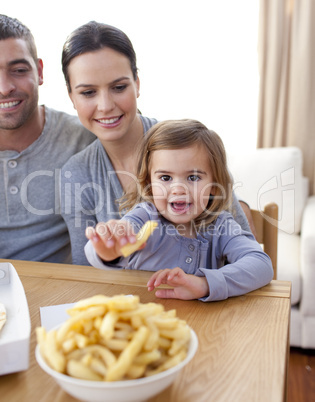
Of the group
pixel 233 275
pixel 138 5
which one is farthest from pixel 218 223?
pixel 138 5

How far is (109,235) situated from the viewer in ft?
3.04

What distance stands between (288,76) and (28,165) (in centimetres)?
222

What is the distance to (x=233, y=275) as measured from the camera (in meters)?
1.00

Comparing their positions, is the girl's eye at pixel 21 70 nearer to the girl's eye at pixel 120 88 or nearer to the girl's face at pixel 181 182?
the girl's eye at pixel 120 88

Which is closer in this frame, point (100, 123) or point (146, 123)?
point (100, 123)

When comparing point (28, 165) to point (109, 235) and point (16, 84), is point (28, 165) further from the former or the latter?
point (109, 235)

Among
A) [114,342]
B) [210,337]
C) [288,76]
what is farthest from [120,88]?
[288,76]

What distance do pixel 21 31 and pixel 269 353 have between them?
139 cm

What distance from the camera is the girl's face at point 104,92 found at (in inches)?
57.0

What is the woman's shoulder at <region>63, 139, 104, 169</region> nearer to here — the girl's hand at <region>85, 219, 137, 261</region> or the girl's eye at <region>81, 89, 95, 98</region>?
the girl's eye at <region>81, 89, 95, 98</region>

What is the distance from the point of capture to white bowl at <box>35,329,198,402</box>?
54cm

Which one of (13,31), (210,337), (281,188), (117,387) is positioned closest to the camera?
(117,387)

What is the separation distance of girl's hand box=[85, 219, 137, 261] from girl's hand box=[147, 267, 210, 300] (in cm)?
11

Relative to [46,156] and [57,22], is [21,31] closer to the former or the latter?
[46,156]
